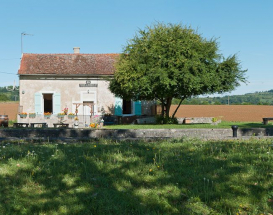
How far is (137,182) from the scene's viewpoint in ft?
17.9

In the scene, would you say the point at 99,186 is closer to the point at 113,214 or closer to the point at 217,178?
→ the point at 113,214

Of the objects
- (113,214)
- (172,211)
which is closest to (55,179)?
(113,214)

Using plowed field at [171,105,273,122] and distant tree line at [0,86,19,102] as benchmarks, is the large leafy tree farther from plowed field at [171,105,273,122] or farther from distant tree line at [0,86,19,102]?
distant tree line at [0,86,19,102]

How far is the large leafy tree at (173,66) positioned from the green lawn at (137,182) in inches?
650

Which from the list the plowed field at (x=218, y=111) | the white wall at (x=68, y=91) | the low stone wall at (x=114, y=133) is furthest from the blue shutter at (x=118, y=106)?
the plowed field at (x=218, y=111)

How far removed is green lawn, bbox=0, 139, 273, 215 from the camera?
4.54 meters

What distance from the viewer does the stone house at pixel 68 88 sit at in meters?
29.4

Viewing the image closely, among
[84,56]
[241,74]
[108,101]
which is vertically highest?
[84,56]

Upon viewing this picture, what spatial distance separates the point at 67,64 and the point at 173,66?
11.3 metres

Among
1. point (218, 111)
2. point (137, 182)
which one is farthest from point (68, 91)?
point (218, 111)

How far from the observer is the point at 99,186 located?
5.34 m

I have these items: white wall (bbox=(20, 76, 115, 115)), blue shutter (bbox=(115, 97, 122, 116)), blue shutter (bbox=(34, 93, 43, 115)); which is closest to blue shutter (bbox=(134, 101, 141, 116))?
blue shutter (bbox=(115, 97, 122, 116))

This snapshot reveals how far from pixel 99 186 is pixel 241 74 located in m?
22.9

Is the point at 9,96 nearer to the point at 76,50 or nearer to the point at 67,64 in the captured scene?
the point at 76,50
